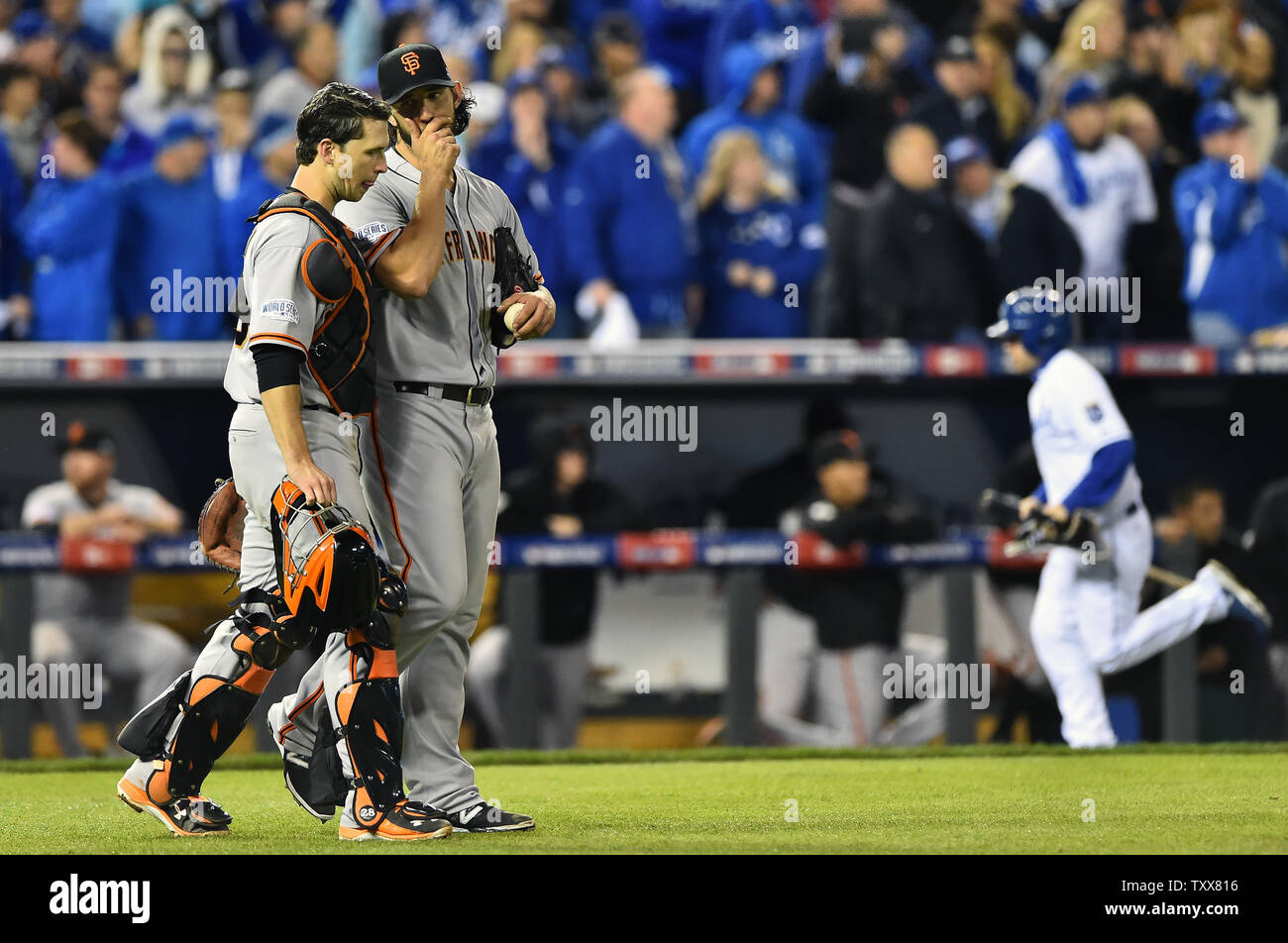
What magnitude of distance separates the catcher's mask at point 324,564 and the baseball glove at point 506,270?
691 mm

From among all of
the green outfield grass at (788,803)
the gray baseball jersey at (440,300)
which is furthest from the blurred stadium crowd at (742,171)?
the gray baseball jersey at (440,300)

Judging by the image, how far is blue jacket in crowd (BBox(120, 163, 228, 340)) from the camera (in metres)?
8.90

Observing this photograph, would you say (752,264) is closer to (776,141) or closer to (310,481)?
(776,141)

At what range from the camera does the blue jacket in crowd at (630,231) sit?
8.95 meters

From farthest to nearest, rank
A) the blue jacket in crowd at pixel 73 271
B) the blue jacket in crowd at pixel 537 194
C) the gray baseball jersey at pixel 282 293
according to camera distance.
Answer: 1. the blue jacket in crowd at pixel 537 194
2. the blue jacket in crowd at pixel 73 271
3. the gray baseball jersey at pixel 282 293

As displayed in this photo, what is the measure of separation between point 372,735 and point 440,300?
105 cm

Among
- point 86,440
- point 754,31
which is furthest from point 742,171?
point 86,440

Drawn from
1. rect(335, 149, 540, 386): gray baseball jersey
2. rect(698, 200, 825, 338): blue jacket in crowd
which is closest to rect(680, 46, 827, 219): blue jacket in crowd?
rect(698, 200, 825, 338): blue jacket in crowd

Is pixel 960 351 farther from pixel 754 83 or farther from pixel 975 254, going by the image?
pixel 754 83

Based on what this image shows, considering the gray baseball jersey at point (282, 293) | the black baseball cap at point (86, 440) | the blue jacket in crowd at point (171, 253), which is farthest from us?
the blue jacket in crowd at point (171, 253)

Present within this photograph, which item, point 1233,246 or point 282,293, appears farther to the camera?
point 1233,246

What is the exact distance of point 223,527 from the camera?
4711 mm

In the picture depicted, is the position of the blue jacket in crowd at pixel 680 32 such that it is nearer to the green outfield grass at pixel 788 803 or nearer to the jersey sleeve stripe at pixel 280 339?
the green outfield grass at pixel 788 803
